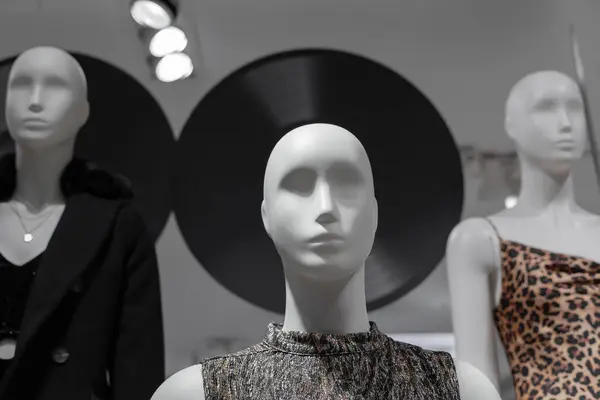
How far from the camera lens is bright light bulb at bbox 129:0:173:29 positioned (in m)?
3.39

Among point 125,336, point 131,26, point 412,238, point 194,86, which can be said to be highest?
point 131,26

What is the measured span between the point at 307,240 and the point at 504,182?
199 cm

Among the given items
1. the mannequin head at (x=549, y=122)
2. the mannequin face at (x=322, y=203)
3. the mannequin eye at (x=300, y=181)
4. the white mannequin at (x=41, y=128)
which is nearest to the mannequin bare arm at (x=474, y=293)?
the mannequin head at (x=549, y=122)

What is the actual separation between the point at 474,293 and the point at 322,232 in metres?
1.12

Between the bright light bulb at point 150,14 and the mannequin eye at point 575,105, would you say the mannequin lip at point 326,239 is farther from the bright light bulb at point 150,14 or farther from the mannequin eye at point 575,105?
the bright light bulb at point 150,14

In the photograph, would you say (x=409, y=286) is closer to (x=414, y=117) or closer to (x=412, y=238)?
(x=412, y=238)

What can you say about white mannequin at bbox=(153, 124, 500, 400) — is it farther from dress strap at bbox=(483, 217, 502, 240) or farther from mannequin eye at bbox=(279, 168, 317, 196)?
dress strap at bbox=(483, 217, 502, 240)

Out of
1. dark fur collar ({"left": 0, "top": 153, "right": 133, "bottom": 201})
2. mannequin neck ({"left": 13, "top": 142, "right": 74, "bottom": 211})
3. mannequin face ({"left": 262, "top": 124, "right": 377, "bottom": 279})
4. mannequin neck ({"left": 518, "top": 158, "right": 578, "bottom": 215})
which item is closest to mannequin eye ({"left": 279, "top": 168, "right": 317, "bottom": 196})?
mannequin face ({"left": 262, "top": 124, "right": 377, "bottom": 279})

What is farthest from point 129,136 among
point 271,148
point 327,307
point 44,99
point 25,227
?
point 327,307

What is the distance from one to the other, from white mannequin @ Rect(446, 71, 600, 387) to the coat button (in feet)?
3.74

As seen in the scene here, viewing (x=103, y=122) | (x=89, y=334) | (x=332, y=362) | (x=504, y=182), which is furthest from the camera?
(x=504, y=182)

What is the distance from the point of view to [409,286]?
3209 mm

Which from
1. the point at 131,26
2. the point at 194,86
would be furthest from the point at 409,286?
the point at 131,26

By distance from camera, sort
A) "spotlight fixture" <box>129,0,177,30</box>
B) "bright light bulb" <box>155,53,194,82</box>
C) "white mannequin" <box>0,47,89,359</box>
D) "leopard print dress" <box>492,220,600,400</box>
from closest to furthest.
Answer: "leopard print dress" <box>492,220,600,400</box> → "white mannequin" <box>0,47,89,359</box> → "spotlight fixture" <box>129,0,177,30</box> → "bright light bulb" <box>155,53,194,82</box>
